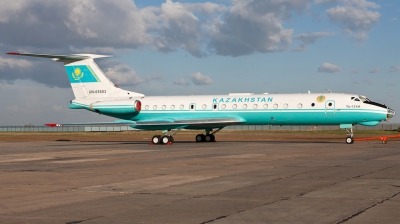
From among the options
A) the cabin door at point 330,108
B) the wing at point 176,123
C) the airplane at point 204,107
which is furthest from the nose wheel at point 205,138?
the cabin door at point 330,108

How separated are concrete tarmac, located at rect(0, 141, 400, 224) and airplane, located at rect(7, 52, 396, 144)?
55.2 feet

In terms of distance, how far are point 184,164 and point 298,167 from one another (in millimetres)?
4216

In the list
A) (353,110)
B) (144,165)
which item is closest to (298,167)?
(144,165)

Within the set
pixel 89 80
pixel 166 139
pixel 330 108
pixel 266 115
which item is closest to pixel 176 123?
pixel 166 139

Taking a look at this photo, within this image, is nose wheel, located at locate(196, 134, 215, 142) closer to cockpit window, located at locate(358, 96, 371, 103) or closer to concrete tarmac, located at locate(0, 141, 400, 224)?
Answer: cockpit window, located at locate(358, 96, 371, 103)

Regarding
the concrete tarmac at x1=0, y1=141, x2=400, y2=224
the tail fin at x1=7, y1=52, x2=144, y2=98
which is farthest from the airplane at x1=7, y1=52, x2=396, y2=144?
the concrete tarmac at x1=0, y1=141, x2=400, y2=224

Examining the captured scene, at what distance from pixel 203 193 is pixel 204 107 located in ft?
91.3

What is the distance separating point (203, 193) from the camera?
1211 centimetres

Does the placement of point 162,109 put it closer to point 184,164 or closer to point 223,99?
point 223,99

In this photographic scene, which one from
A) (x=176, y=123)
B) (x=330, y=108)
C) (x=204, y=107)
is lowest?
(x=176, y=123)

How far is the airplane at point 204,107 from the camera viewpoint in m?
36.2

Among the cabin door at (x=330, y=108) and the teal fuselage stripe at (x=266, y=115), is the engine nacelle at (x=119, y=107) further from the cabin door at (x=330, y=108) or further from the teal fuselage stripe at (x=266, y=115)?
the cabin door at (x=330, y=108)

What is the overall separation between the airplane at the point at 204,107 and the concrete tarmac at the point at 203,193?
55.2 feet

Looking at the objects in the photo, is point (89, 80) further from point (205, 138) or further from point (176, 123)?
point (205, 138)
